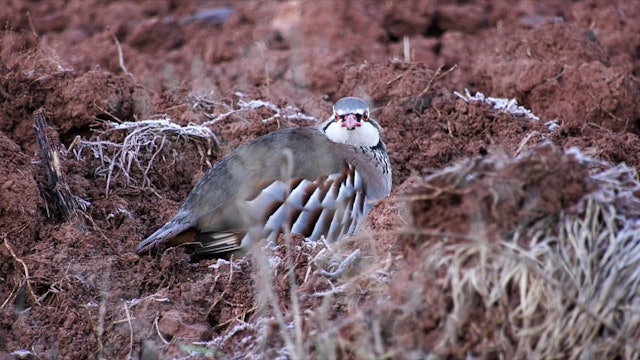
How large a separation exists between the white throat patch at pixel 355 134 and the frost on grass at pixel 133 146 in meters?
0.74

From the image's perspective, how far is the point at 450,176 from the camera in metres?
3.45

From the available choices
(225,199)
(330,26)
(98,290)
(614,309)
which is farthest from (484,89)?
(614,309)

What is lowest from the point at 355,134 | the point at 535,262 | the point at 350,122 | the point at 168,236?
the point at 168,236

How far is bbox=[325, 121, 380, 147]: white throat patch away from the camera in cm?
600

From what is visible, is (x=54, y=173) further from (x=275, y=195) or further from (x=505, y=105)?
(x=505, y=105)

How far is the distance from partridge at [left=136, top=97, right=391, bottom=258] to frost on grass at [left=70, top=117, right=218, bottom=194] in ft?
1.31

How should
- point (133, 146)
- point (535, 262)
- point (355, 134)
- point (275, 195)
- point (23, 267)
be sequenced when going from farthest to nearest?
point (355, 134)
point (133, 146)
point (275, 195)
point (23, 267)
point (535, 262)

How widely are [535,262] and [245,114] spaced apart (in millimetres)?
3358

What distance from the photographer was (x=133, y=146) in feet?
19.1

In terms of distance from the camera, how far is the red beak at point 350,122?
19.3 ft

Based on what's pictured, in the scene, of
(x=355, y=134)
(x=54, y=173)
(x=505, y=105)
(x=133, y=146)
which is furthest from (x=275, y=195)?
(x=505, y=105)

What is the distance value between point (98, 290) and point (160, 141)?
1452 millimetres

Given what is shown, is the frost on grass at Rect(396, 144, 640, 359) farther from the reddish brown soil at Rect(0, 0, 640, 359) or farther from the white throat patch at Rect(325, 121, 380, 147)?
the white throat patch at Rect(325, 121, 380, 147)

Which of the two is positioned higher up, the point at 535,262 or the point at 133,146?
the point at 535,262
